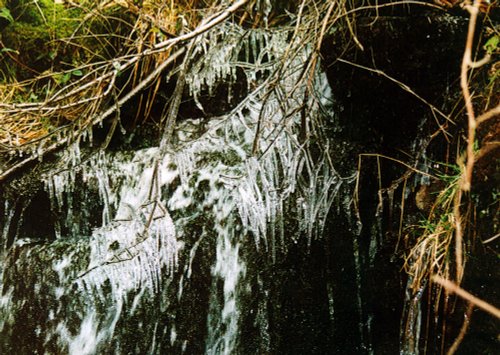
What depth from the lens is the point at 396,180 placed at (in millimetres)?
2234

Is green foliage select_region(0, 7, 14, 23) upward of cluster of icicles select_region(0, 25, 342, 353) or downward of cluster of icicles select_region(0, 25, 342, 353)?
upward

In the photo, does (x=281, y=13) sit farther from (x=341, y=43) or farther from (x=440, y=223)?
(x=440, y=223)

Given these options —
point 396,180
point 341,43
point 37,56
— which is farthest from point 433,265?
point 37,56

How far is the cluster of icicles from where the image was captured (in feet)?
7.59

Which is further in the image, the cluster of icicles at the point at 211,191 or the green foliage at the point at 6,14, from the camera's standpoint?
the green foliage at the point at 6,14

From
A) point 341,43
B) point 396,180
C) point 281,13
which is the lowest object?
point 396,180

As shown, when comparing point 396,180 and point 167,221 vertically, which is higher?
point 396,180

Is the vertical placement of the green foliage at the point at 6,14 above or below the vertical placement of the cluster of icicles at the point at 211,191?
above

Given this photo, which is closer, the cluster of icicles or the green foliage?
the cluster of icicles

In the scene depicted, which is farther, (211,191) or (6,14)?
(6,14)

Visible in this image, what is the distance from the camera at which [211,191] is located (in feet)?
8.86

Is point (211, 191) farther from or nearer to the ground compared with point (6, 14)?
nearer to the ground

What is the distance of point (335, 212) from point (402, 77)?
0.70 metres

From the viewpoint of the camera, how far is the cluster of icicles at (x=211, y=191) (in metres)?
2.31
